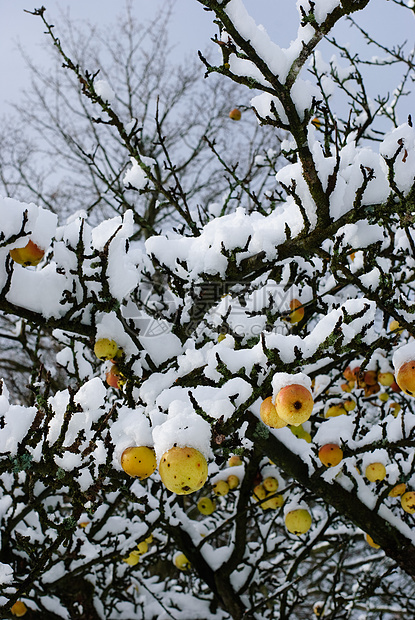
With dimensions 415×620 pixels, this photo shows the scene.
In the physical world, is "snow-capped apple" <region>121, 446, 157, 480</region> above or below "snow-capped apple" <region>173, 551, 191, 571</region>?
below

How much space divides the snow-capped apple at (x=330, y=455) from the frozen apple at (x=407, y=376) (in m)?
0.96

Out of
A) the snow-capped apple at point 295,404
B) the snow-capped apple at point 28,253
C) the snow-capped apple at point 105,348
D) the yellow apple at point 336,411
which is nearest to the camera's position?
the snow-capped apple at point 295,404

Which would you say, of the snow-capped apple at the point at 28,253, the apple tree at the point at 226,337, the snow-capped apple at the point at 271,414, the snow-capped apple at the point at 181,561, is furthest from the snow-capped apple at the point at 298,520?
the snow-capped apple at the point at 28,253

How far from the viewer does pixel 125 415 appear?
6.79 feet

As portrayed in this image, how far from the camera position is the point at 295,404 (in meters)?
1.57

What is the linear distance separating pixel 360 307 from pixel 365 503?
1.69m

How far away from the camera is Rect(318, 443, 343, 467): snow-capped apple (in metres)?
2.66

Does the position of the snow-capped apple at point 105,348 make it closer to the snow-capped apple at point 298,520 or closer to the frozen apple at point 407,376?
the frozen apple at point 407,376

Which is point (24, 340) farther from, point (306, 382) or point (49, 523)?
point (306, 382)

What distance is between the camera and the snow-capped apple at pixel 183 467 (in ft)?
4.80

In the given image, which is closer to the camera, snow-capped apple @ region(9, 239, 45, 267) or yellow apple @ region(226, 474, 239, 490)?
snow-capped apple @ region(9, 239, 45, 267)

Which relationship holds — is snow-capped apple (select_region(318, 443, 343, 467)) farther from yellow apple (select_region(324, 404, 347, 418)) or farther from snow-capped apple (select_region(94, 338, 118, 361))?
snow-capped apple (select_region(94, 338, 118, 361))

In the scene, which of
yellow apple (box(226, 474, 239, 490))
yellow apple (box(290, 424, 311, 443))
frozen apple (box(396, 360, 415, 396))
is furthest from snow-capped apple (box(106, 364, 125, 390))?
yellow apple (box(226, 474, 239, 490))

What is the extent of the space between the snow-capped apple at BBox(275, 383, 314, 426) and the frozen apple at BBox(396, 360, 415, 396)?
54 centimetres
